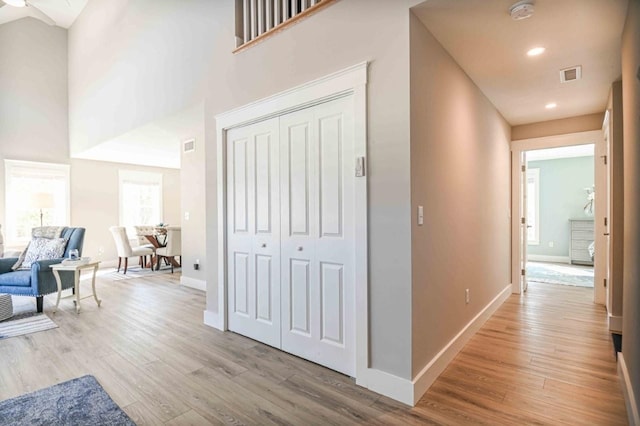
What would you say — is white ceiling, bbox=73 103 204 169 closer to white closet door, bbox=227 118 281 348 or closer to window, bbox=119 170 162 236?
window, bbox=119 170 162 236

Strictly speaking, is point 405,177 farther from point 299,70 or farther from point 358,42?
point 299,70

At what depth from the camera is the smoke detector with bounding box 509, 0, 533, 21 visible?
6.21 feet

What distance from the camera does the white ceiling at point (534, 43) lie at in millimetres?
1965

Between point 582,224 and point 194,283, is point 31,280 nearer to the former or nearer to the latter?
point 194,283

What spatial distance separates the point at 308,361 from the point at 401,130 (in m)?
1.87

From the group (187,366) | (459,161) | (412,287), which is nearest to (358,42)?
(459,161)

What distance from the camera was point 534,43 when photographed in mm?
2377

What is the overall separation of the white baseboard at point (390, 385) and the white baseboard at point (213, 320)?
1.72 meters

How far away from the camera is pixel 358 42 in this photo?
214 cm

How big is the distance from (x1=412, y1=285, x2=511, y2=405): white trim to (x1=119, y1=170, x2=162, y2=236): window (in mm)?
7826

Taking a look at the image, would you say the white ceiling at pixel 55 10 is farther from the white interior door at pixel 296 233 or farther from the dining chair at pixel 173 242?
the white interior door at pixel 296 233

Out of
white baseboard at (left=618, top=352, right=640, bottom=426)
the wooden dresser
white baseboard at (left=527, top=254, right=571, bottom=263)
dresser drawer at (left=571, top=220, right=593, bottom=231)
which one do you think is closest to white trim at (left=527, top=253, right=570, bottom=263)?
white baseboard at (left=527, top=254, right=571, bottom=263)

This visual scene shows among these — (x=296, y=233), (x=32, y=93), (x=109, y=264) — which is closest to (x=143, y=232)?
(x=109, y=264)

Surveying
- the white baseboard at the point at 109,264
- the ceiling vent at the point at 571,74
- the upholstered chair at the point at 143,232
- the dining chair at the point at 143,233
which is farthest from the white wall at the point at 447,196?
the white baseboard at the point at 109,264
